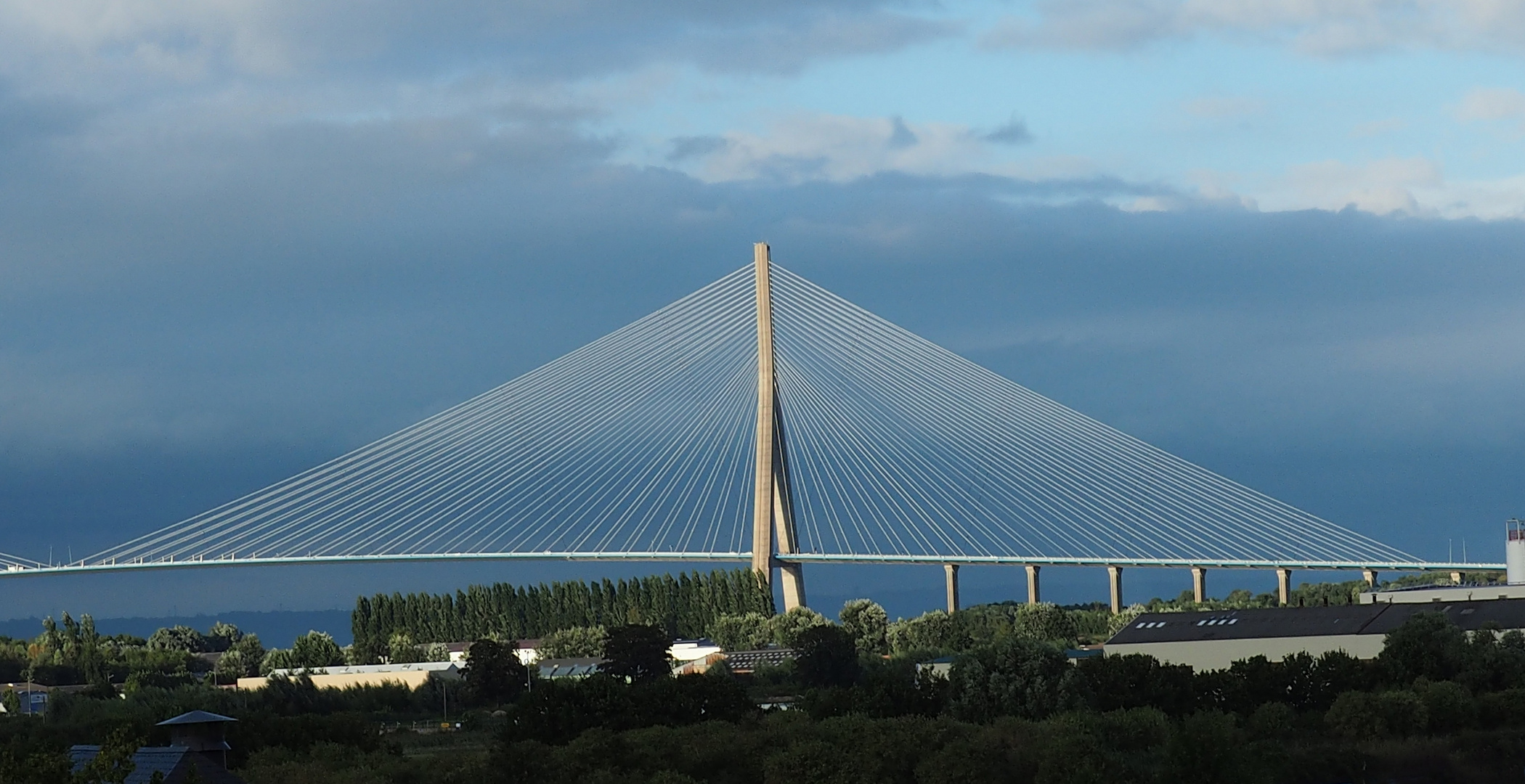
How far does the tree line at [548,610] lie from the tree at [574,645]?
2.47 metres

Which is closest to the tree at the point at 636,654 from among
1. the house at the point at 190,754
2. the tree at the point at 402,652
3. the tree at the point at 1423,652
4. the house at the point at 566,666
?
the house at the point at 566,666

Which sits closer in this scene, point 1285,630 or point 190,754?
point 190,754

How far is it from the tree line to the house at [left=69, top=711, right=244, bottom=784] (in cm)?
3392

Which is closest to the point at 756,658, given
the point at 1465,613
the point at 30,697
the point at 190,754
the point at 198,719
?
the point at 1465,613

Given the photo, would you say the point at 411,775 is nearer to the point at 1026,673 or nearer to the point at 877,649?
the point at 1026,673

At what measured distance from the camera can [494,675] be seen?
39875 mm

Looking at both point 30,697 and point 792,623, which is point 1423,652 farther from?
point 30,697

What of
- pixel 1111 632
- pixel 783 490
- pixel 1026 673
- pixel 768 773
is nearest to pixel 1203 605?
pixel 1111 632

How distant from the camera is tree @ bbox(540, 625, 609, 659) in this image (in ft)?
163

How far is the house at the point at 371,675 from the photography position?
43.8 m

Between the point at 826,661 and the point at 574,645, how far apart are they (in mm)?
12215

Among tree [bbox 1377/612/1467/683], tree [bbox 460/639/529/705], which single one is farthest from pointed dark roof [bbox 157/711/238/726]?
tree [bbox 460/639/529/705]

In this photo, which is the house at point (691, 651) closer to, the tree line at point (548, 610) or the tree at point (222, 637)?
the tree line at point (548, 610)

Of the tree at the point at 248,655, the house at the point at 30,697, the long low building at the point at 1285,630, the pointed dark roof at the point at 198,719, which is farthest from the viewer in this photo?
the tree at the point at 248,655
